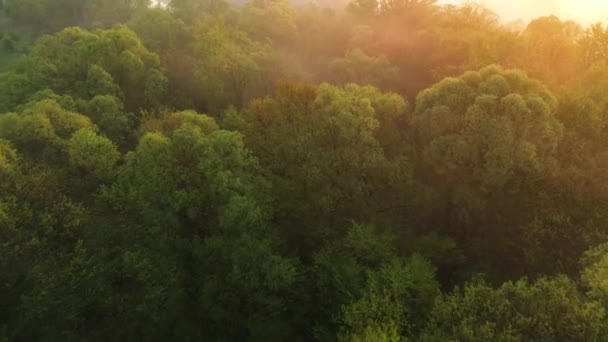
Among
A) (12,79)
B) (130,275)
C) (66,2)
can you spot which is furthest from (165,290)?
(66,2)

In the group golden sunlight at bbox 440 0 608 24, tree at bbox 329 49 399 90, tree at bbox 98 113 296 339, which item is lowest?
tree at bbox 98 113 296 339

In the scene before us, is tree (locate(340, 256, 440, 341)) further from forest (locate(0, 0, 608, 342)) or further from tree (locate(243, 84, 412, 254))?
tree (locate(243, 84, 412, 254))

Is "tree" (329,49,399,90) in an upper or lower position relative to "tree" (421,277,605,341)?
upper

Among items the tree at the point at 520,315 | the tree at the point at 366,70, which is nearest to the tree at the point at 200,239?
the tree at the point at 520,315

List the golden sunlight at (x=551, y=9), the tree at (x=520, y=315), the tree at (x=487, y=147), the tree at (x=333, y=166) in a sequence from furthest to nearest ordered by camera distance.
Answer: the golden sunlight at (x=551, y=9) → the tree at (x=333, y=166) → the tree at (x=487, y=147) → the tree at (x=520, y=315)

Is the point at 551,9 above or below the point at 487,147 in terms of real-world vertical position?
above

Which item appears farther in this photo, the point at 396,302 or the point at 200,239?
the point at 200,239

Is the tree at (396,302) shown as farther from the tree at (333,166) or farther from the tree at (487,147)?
the tree at (487,147)

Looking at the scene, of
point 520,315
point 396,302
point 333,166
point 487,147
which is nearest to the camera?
point 520,315

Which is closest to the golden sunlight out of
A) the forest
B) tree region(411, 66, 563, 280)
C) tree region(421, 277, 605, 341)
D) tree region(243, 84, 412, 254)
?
the forest

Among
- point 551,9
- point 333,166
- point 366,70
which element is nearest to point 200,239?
point 333,166

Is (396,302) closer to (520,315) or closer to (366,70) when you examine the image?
(520,315)
